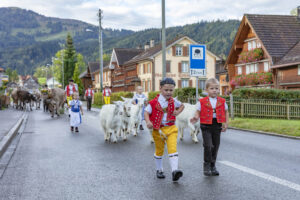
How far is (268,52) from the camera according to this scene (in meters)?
35.6

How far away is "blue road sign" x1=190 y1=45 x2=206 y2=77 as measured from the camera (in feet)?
53.7

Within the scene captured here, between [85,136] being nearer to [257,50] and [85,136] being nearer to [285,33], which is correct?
[257,50]

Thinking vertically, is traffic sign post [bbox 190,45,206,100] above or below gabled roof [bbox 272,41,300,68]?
below

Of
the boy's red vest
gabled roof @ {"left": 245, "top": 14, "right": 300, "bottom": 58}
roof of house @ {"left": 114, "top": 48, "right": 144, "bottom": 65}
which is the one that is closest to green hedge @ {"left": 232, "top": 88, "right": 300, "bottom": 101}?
gabled roof @ {"left": 245, "top": 14, "right": 300, "bottom": 58}

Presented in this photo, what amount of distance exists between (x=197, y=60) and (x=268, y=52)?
21438 millimetres

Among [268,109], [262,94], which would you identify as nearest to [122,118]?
[268,109]

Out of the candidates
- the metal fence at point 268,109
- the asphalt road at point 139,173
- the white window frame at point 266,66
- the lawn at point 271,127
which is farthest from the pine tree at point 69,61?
the asphalt road at point 139,173

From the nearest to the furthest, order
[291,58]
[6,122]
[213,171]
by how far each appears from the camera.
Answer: [213,171] < [6,122] < [291,58]

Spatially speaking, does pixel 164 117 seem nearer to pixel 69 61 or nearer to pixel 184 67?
pixel 184 67

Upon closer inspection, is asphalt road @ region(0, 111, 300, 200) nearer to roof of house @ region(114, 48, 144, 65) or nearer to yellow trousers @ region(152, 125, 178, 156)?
yellow trousers @ region(152, 125, 178, 156)

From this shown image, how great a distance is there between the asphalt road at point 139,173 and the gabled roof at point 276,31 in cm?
2777

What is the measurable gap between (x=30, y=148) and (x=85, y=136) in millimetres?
2744

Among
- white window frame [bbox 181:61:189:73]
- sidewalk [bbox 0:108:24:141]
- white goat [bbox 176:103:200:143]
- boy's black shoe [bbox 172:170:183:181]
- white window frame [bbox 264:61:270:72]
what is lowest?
sidewalk [bbox 0:108:24:141]

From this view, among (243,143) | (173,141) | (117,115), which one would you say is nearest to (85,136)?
(117,115)
